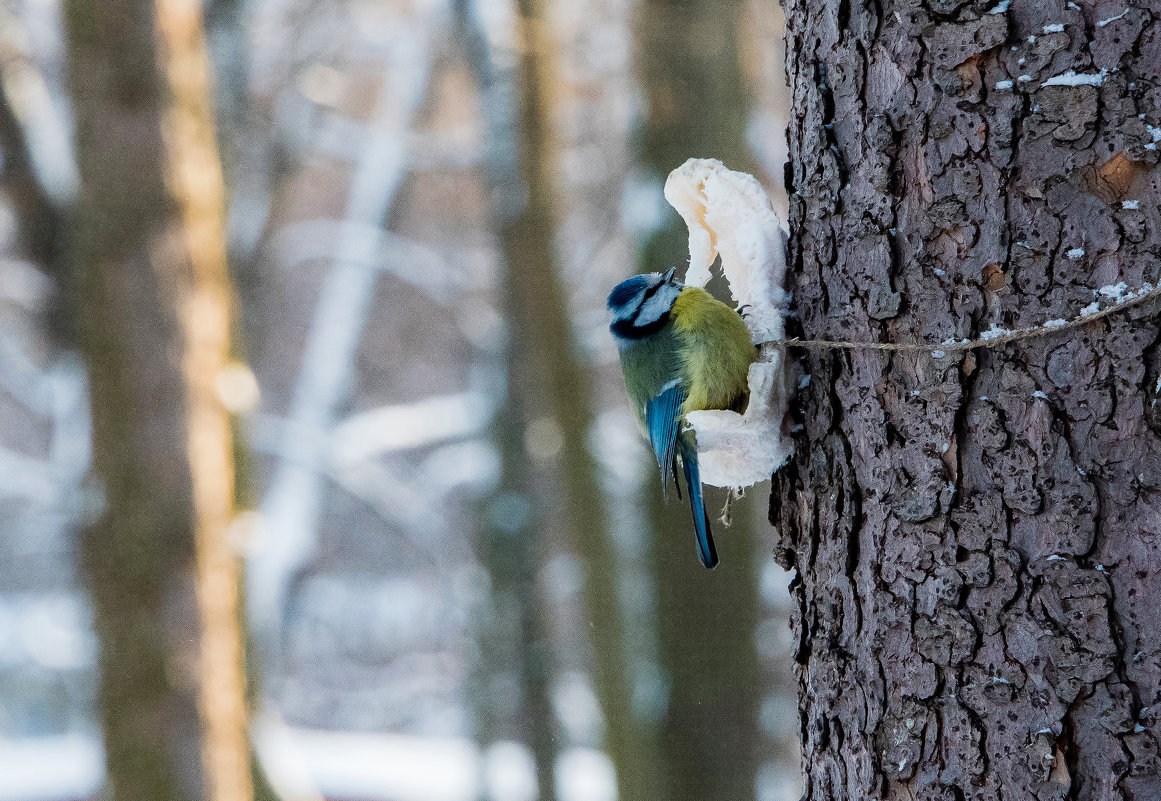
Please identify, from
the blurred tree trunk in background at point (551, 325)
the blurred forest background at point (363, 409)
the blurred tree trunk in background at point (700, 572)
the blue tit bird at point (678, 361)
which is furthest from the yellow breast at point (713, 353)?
the blurred tree trunk in background at point (551, 325)

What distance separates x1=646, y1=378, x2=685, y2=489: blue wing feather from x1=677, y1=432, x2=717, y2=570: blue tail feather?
0.02m

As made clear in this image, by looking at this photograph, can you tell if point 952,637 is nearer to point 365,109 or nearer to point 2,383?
point 365,109

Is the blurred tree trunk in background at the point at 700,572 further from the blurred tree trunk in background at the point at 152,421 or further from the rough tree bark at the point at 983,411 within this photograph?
the rough tree bark at the point at 983,411

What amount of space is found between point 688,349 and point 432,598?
6.77 metres

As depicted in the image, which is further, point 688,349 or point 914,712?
point 688,349

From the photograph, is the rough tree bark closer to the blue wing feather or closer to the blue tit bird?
the blue tit bird

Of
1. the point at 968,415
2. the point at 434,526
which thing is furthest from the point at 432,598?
the point at 968,415

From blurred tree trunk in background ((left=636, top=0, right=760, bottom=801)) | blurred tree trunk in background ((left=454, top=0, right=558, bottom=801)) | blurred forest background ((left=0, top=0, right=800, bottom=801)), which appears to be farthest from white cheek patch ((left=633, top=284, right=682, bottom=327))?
blurred tree trunk in background ((left=454, top=0, right=558, bottom=801))

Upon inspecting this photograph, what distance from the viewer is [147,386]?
106 inches

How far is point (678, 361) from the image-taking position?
154 centimetres

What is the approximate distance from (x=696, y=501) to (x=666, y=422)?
0.16m

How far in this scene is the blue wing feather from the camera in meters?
1.51

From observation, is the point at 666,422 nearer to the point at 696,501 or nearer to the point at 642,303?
the point at 696,501

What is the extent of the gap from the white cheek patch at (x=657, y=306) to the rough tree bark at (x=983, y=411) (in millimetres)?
509
